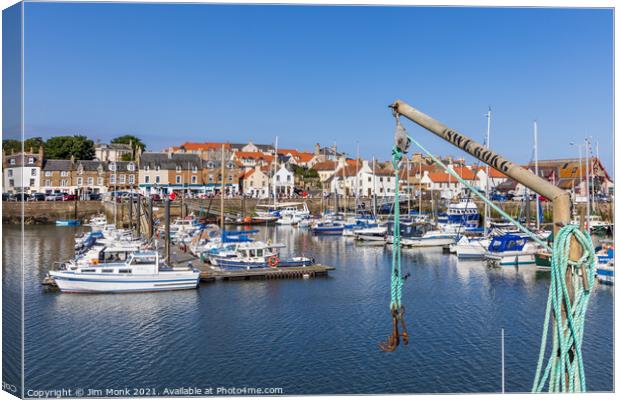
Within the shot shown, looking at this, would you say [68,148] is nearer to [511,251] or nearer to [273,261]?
[273,261]

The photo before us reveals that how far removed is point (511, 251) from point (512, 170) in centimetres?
2005

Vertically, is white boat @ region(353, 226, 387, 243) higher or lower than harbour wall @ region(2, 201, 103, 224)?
lower

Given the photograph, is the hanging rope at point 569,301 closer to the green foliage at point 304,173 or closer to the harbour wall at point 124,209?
the harbour wall at point 124,209

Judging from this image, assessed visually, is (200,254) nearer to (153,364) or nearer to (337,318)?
(337,318)

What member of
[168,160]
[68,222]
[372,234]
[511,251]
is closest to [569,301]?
[511,251]

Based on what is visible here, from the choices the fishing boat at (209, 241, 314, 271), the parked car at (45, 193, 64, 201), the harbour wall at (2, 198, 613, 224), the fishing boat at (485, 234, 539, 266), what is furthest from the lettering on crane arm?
the parked car at (45, 193, 64, 201)

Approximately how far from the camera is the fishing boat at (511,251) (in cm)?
2388

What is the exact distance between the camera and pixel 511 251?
2419cm

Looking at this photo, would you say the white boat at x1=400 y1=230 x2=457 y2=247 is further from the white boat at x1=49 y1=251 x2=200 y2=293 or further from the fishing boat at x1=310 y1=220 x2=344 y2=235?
the white boat at x1=49 y1=251 x2=200 y2=293

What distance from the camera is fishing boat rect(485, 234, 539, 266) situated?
78.3 ft

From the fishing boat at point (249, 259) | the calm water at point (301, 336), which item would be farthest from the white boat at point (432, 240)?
the fishing boat at point (249, 259)

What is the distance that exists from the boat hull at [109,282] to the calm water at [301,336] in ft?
1.18

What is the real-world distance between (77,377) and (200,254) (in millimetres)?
13084

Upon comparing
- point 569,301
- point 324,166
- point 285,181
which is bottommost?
point 569,301
